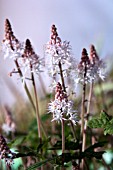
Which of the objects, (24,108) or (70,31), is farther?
(70,31)

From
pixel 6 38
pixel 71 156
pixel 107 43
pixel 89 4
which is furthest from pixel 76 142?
pixel 89 4

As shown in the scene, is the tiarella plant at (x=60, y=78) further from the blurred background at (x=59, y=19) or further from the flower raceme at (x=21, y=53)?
the blurred background at (x=59, y=19)

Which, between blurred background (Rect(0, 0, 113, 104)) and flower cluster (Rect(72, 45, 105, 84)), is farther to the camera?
blurred background (Rect(0, 0, 113, 104))

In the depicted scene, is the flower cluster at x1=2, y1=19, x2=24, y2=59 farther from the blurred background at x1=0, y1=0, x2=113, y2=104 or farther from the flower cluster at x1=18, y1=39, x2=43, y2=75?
the blurred background at x1=0, y1=0, x2=113, y2=104

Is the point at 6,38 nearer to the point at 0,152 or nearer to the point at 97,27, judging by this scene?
the point at 0,152

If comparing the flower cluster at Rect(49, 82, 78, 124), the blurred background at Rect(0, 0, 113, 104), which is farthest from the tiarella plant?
the blurred background at Rect(0, 0, 113, 104)
